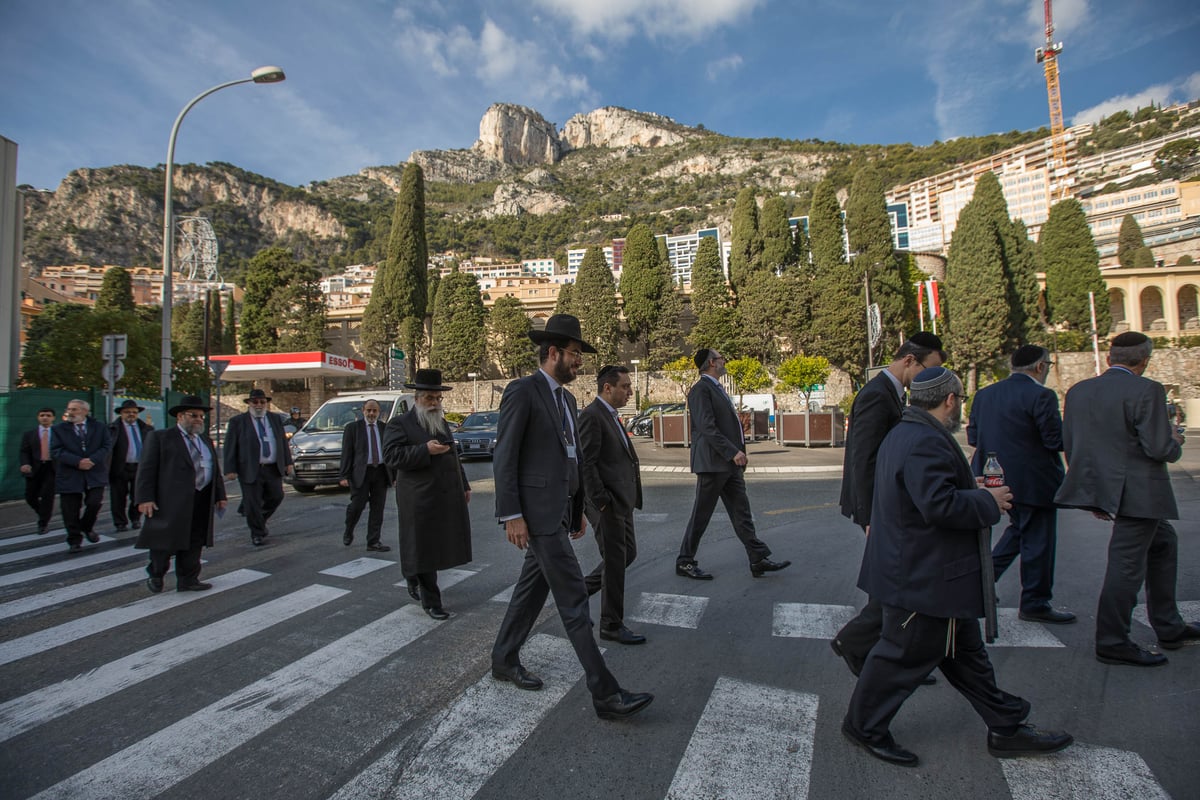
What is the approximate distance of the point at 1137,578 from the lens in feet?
12.0

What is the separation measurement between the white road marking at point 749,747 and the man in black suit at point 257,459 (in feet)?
21.8

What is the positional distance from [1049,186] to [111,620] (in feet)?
511

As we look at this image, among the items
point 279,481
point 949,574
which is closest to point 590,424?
point 949,574

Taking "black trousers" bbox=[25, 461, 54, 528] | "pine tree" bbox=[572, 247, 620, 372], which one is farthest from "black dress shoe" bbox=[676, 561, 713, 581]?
"pine tree" bbox=[572, 247, 620, 372]

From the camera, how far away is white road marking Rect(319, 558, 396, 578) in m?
6.27

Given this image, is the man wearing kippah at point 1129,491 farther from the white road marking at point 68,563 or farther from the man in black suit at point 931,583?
the white road marking at point 68,563

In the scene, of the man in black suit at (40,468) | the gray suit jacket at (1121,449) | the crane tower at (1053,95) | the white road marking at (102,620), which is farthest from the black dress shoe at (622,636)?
the crane tower at (1053,95)

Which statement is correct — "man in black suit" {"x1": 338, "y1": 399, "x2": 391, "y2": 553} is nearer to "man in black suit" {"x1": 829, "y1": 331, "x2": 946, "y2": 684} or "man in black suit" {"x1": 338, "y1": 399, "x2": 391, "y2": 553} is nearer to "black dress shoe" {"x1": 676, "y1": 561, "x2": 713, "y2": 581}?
"black dress shoe" {"x1": 676, "y1": 561, "x2": 713, "y2": 581}

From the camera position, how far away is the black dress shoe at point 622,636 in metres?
4.21

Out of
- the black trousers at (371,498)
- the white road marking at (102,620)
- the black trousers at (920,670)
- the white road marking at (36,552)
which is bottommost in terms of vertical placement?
the white road marking at (102,620)

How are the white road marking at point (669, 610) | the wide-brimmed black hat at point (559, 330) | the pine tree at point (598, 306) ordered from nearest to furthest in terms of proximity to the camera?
1. the wide-brimmed black hat at point (559, 330)
2. the white road marking at point (669, 610)
3. the pine tree at point (598, 306)

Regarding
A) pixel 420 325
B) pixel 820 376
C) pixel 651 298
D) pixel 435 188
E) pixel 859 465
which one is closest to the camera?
pixel 859 465

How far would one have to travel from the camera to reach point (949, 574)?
8.63 feet

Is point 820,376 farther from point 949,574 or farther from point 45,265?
point 45,265
